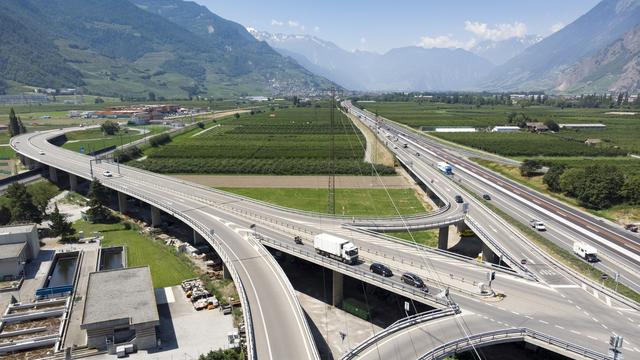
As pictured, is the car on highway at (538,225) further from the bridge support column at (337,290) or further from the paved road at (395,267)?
the bridge support column at (337,290)

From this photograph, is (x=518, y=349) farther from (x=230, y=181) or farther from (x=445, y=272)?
(x=230, y=181)

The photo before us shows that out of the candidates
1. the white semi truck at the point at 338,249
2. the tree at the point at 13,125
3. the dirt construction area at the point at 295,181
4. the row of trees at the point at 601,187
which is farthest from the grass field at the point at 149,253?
the tree at the point at 13,125

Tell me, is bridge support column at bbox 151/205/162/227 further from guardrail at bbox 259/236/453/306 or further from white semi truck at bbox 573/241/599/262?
white semi truck at bbox 573/241/599/262

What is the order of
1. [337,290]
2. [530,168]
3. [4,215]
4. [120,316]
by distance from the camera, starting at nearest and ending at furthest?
[120,316] < [337,290] < [4,215] < [530,168]

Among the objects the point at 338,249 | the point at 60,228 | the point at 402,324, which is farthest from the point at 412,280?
the point at 60,228

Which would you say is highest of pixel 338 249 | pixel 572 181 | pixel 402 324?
pixel 572 181

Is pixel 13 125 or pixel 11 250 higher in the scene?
pixel 13 125

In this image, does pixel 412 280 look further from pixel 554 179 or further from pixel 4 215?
pixel 4 215
